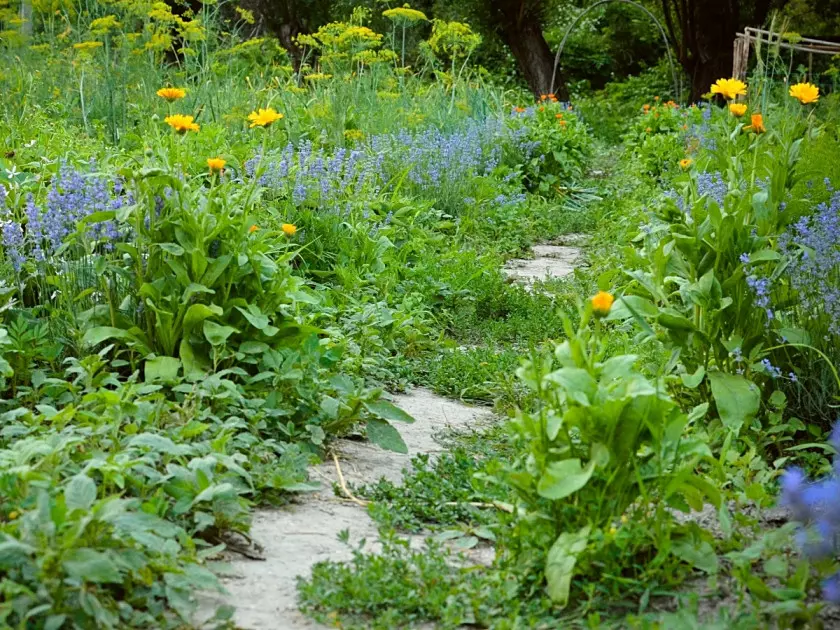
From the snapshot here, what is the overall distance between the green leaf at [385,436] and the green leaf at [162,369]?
674 millimetres

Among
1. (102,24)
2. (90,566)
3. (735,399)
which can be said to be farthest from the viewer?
(102,24)

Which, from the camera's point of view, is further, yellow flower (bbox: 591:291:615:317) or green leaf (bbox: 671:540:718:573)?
yellow flower (bbox: 591:291:615:317)

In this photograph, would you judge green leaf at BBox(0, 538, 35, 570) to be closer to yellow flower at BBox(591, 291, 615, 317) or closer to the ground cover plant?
the ground cover plant

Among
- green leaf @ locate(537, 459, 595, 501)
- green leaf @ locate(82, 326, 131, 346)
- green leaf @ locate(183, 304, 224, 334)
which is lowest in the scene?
green leaf @ locate(537, 459, 595, 501)

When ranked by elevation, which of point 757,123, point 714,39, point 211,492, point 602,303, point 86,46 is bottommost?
point 211,492

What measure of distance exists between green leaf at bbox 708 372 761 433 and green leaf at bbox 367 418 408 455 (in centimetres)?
Answer: 103

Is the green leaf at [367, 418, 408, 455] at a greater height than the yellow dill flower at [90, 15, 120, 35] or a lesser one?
lesser

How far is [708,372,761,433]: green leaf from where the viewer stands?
9.95 ft

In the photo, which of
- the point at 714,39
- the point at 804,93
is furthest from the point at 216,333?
the point at 714,39

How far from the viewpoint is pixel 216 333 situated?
3.22 m

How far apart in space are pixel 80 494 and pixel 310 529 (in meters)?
0.75

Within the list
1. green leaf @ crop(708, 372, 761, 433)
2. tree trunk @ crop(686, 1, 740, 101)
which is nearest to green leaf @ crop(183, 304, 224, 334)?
green leaf @ crop(708, 372, 761, 433)

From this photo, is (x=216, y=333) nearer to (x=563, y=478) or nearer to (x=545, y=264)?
(x=563, y=478)

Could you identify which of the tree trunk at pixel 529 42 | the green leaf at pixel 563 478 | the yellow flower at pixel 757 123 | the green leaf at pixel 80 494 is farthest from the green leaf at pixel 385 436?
the tree trunk at pixel 529 42
